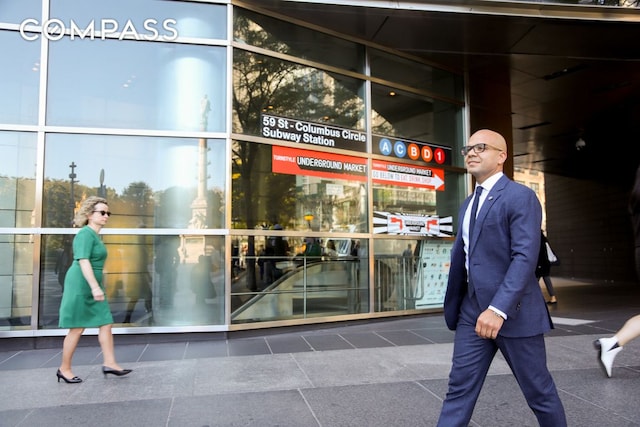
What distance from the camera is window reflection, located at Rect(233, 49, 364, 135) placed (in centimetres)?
709

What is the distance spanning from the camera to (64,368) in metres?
4.53

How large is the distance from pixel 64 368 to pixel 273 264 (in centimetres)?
320

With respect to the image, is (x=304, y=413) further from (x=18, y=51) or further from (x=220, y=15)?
(x=18, y=51)

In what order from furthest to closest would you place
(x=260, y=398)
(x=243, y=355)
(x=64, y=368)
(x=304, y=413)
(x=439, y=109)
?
(x=439, y=109) → (x=243, y=355) → (x=64, y=368) → (x=260, y=398) → (x=304, y=413)

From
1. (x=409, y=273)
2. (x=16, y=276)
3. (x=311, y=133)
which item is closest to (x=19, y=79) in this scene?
(x=16, y=276)

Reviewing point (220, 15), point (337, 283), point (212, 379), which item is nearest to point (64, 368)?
point (212, 379)

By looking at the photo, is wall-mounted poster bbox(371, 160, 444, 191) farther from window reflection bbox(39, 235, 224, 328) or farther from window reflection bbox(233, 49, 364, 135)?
window reflection bbox(39, 235, 224, 328)

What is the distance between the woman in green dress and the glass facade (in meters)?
1.81

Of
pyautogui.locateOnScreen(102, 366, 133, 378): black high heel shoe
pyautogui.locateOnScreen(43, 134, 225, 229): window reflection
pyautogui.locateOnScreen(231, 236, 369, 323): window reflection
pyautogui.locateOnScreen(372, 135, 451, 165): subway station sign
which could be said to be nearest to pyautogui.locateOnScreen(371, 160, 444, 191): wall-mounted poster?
pyautogui.locateOnScreen(372, 135, 451, 165): subway station sign

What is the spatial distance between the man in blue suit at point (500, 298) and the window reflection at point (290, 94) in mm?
4966

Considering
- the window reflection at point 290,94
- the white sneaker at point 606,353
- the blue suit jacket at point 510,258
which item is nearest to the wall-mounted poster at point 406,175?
the window reflection at point 290,94

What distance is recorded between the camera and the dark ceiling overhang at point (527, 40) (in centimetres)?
712

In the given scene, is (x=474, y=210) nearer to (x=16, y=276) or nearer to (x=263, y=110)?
(x=263, y=110)

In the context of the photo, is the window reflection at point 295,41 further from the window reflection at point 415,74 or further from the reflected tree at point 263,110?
the window reflection at point 415,74
